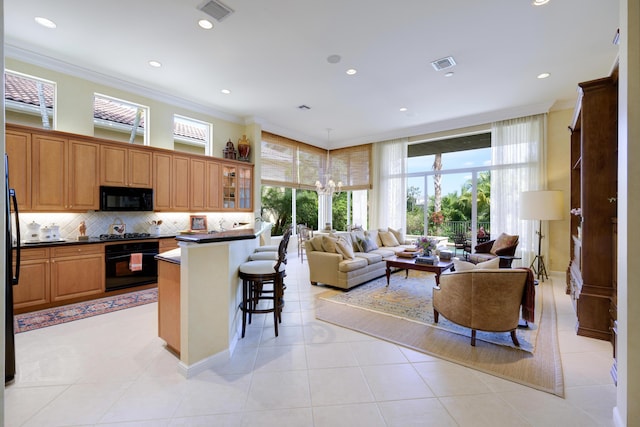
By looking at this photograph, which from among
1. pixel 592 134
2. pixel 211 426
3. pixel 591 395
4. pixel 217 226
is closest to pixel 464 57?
pixel 592 134

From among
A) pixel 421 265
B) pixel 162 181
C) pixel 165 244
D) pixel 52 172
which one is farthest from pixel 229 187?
pixel 421 265

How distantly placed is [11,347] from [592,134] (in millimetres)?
5791

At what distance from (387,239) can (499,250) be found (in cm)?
235

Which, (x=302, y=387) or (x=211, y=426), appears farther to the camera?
(x=302, y=387)

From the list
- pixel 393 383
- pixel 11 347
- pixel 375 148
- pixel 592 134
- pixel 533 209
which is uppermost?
pixel 375 148

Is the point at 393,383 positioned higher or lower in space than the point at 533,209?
lower

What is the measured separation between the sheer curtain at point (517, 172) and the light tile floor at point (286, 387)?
351 cm

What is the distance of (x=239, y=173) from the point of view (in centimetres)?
616

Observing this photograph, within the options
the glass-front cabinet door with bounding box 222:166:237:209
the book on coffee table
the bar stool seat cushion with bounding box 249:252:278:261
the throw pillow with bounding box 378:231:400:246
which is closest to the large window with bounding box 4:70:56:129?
the glass-front cabinet door with bounding box 222:166:237:209

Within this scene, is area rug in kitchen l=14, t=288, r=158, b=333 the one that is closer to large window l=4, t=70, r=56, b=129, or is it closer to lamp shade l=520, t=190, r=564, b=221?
large window l=4, t=70, r=56, b=129

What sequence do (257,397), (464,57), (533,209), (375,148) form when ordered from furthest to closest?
(375,148), (533,209), (464,57), (257,397)

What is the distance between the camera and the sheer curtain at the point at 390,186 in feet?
24.7

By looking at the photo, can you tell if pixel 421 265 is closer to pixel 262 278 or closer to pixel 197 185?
pixel 262 278

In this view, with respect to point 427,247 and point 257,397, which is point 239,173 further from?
point 257,397
